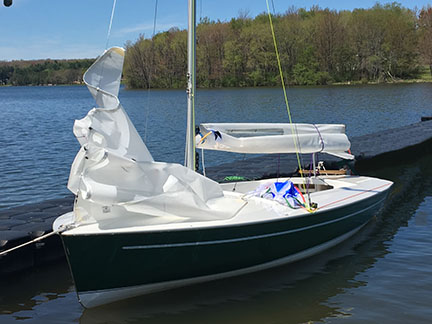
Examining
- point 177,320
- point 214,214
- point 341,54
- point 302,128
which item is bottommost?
point 177,320

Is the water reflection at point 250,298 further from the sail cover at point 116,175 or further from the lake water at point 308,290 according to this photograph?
the sail cover at point 116,175

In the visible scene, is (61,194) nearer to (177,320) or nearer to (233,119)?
(177,320)

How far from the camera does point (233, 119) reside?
43.6 metres

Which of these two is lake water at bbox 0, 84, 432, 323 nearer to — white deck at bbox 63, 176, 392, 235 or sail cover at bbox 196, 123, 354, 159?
white deck at bbox 63, 176, 392, 235

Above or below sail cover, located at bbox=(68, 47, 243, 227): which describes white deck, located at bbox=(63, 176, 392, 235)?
below

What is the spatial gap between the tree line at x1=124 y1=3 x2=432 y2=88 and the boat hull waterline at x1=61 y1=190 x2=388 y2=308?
286 ft

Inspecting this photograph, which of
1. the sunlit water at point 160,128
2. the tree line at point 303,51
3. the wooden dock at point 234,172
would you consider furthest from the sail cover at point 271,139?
the tree line at point 303,51

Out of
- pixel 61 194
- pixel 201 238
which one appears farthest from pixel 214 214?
pixel 61 194

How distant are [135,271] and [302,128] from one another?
587cm

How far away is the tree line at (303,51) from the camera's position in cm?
9694

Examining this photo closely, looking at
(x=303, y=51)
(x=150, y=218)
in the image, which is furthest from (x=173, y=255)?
(x=303, y=51)

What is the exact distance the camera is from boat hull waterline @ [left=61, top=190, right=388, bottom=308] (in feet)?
26.9

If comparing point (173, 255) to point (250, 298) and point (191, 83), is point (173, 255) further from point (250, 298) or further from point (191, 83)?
point (191, 83)

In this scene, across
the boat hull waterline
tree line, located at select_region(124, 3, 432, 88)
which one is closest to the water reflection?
the boat hull waterline
